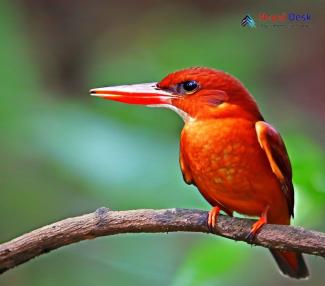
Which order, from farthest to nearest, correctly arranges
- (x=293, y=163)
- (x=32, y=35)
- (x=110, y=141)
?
(x=32, y=35)
(x=110, y=141)
(x=293, y=163)

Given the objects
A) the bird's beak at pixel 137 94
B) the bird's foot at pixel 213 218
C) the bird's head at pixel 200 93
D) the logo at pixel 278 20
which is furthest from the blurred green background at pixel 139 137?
the bird's beak at pixel 137 94

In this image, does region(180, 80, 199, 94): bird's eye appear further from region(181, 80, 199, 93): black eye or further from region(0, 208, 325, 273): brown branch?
region(0, 208, 325, 273): brown branch

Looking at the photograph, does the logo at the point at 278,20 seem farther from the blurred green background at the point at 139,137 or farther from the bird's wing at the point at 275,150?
the bird's wing at the point at 275,150

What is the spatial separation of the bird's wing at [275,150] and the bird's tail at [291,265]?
14.6 inches

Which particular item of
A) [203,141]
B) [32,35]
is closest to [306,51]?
[32,35]

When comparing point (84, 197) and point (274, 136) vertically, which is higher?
point (274, 136)

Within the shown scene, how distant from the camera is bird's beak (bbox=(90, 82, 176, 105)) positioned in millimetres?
1662

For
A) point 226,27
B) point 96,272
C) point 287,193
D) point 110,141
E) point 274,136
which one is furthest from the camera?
point 226,27

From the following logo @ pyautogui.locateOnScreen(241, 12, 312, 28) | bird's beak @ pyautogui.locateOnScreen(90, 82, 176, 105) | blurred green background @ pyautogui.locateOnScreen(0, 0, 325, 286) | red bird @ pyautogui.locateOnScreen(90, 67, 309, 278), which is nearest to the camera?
bird's beak @ pyautogui.locateOnScreen(90, 82, 176, 105)

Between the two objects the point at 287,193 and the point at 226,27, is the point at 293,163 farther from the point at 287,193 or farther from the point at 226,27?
the point at 226,27

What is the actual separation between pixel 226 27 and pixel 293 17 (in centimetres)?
44

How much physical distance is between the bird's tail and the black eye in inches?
24.0

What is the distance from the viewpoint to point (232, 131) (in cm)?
179

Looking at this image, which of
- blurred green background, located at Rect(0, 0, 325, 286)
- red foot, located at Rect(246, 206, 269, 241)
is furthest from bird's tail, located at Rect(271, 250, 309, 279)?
red foot, located at Rect(246, 206, 269, 241)
